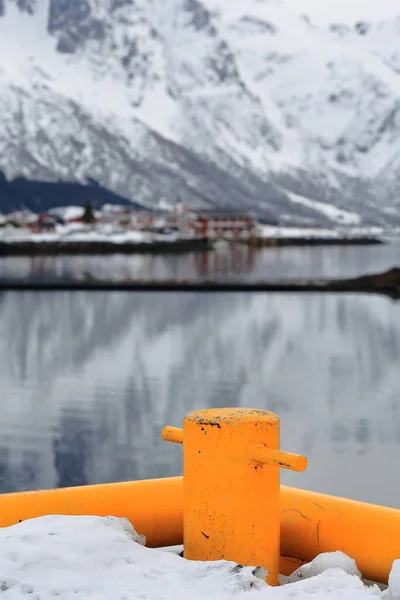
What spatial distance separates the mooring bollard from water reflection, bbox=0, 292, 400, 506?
6.10m

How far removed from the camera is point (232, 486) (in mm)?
3900

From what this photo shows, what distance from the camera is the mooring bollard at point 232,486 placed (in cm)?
389

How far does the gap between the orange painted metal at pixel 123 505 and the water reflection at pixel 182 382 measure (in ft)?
18.8

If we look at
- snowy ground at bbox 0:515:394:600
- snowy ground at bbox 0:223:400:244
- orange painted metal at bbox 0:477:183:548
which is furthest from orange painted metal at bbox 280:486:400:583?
snowy ground at bbox 0:223:400:244

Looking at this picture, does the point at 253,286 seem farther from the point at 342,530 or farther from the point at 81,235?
the point at 81,235

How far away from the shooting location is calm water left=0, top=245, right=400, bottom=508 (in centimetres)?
1145

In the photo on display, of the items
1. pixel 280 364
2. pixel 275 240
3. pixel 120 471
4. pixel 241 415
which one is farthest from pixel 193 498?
pixel 275 240

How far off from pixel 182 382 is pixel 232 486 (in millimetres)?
15294

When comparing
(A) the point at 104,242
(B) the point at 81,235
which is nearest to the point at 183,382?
(A) the point at 104,242

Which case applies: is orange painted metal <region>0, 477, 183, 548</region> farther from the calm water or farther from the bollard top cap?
the calm water

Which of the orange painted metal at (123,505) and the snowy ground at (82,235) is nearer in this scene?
the orange painted metal at (123,505)

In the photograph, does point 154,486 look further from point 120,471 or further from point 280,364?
point 280,364

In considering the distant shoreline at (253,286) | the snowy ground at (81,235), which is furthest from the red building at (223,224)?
the distant shoreline at (253,286)

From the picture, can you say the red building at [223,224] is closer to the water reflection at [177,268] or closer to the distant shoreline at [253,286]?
the water reflection at [177,268]
